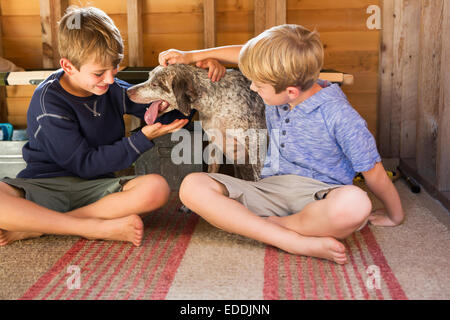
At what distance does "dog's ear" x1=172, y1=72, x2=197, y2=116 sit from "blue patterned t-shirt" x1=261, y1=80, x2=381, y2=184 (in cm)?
41

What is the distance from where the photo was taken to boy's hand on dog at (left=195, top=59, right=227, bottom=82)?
1.97 metres

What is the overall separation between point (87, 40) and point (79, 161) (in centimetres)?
43

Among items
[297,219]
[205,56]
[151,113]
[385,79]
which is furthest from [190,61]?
[385,79]

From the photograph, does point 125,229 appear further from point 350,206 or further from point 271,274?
point 350,206

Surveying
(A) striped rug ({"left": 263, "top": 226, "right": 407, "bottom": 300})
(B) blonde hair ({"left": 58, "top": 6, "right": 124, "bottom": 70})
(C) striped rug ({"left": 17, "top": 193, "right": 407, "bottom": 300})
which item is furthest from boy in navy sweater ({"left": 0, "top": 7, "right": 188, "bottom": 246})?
(A) striped rug ({"left": 263, "top": 226, "right": 407, "bottom": 300})

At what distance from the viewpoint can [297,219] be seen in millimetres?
1571

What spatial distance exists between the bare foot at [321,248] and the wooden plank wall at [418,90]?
2.74 feet

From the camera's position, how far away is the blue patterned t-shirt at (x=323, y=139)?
1.55 meters

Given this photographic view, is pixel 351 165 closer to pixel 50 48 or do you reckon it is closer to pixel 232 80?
pixel 232 80

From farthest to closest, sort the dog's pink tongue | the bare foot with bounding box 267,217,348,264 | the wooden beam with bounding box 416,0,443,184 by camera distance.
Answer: the wooden beam with bounding box 416,0,443,184 < the dog's pink tongue < the bare foot with bounding box 267,217,348,264

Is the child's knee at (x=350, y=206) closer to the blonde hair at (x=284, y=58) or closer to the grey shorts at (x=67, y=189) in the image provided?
the blonde hair at (x=284, y=58)

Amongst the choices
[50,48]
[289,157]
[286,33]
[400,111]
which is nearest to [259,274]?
[289,157]

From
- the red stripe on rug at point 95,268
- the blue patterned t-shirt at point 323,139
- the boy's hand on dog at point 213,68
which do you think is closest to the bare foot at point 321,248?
the blue patterned t-shirt at point 323,139

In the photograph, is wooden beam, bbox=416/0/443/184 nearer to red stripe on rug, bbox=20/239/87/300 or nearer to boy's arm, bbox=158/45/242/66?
boy's arm, bbox=158/45/242/66
